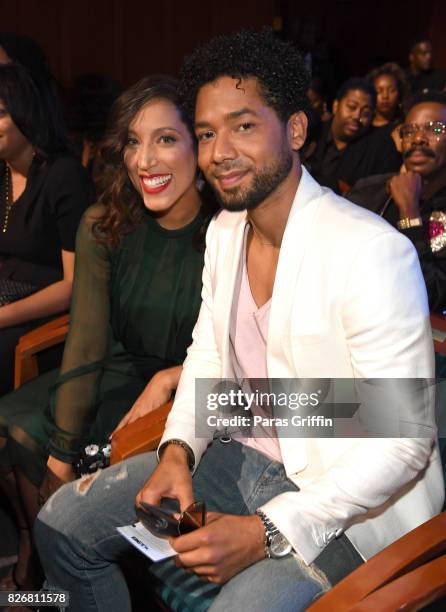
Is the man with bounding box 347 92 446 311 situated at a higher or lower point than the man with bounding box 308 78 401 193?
lower

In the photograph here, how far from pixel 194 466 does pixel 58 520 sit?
34 cm

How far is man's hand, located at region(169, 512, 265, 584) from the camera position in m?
1.38

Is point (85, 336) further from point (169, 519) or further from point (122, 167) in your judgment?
point (169, 519)

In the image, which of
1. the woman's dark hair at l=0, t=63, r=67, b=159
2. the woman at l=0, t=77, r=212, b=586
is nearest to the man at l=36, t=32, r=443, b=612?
the woman at l=0, t=77, r=212, b=586

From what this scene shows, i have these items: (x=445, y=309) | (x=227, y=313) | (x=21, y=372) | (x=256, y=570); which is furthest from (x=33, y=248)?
(x=256, y=570)

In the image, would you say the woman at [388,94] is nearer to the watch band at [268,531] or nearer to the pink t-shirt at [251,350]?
the pink t-shirt at [251,350]

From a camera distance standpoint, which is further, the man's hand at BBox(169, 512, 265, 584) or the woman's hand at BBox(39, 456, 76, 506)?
the woman's hand at BBox(39, 456, 76, 506)

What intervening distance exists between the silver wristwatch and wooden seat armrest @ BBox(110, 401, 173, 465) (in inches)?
20.1

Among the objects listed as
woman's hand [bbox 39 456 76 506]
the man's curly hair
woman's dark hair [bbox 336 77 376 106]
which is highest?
woman's dark hair [bbox 336 77 376 106]

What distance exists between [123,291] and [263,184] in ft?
2.48

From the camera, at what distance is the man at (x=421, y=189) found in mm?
2748

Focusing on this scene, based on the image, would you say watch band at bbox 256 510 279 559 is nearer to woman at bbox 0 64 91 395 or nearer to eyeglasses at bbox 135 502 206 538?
eyeglasses at bbox 135 502 206 538

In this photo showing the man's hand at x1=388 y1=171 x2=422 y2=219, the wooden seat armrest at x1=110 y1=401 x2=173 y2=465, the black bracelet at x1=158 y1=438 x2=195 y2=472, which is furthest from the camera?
the man's hand at x1=388 y1=171 x2=422 y2=219

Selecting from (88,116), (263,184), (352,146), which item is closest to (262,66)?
(263,184)
